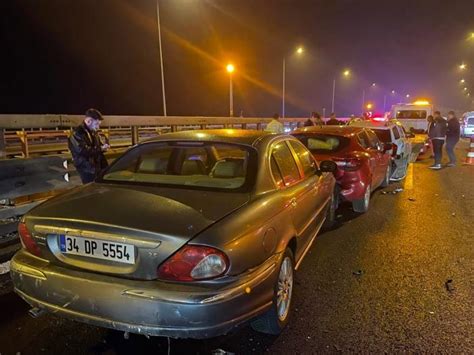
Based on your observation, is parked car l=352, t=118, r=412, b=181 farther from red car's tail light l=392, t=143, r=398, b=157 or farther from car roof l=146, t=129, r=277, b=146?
car roof l=146, t=129, r=277, b=146

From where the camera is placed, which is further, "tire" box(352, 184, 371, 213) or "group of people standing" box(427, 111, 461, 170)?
"group of people standing" box(427, 111, 461, 170)

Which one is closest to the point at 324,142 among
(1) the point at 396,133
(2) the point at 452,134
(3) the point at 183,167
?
(3) the point at 183,167

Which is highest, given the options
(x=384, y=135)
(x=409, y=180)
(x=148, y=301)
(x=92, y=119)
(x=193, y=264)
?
(x=92, y=119)

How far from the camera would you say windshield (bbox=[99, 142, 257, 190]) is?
3.29m

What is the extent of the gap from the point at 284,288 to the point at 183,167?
1485 mm

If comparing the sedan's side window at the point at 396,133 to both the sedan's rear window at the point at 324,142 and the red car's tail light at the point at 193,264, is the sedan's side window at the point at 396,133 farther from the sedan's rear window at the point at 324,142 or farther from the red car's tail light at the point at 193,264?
the red car's tail light at the point at 193,264

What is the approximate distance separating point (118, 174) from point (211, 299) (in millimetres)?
1736

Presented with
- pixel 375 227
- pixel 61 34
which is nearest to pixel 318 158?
pixel 375 227

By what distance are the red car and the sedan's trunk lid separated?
4.08 metres

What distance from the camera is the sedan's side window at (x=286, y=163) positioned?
3.68 metres

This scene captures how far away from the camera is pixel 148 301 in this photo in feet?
7.71

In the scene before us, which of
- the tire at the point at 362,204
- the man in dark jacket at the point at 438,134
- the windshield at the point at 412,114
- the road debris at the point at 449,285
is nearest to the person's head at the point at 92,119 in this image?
the tire at the point at 362,204

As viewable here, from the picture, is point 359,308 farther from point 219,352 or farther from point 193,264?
point 193,264

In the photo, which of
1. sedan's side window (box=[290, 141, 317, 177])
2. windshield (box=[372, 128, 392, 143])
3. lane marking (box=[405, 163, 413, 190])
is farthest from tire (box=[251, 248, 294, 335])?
windshield (box=[372, 128, 392, 143])
